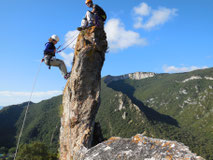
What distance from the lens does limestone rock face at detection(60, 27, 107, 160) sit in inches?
359

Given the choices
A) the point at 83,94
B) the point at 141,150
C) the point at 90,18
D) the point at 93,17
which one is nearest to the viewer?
the point at 141,150

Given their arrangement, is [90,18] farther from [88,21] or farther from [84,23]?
[84,23]

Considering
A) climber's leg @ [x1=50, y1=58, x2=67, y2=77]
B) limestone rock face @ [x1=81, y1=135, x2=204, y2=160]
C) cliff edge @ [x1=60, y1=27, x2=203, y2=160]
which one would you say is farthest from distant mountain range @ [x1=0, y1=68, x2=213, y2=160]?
limestone rock face @ [x1=81, y1=135, x2=204, y2=160]

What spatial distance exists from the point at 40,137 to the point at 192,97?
177 metres

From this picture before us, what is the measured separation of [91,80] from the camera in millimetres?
10070

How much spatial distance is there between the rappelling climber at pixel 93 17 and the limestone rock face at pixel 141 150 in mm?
7909

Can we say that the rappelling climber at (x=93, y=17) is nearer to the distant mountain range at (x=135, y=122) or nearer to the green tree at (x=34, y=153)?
the green tree at (x=34, y=153)

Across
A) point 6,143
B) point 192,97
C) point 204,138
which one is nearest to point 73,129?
point 204,138

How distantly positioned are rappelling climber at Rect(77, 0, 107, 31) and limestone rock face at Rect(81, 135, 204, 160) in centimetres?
791

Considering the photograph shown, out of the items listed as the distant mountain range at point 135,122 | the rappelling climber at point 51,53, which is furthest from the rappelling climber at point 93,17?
the distant mountain range at point 135,122

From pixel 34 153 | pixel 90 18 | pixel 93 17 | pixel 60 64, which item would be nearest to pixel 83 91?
pixel 60 64

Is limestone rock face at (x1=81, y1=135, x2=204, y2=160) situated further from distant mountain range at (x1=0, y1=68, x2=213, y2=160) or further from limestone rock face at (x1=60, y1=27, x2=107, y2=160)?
distant mountain range at (x1=0, y1=68, x2=213, y2=160)

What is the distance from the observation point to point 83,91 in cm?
980

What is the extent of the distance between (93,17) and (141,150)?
895 centimetres
